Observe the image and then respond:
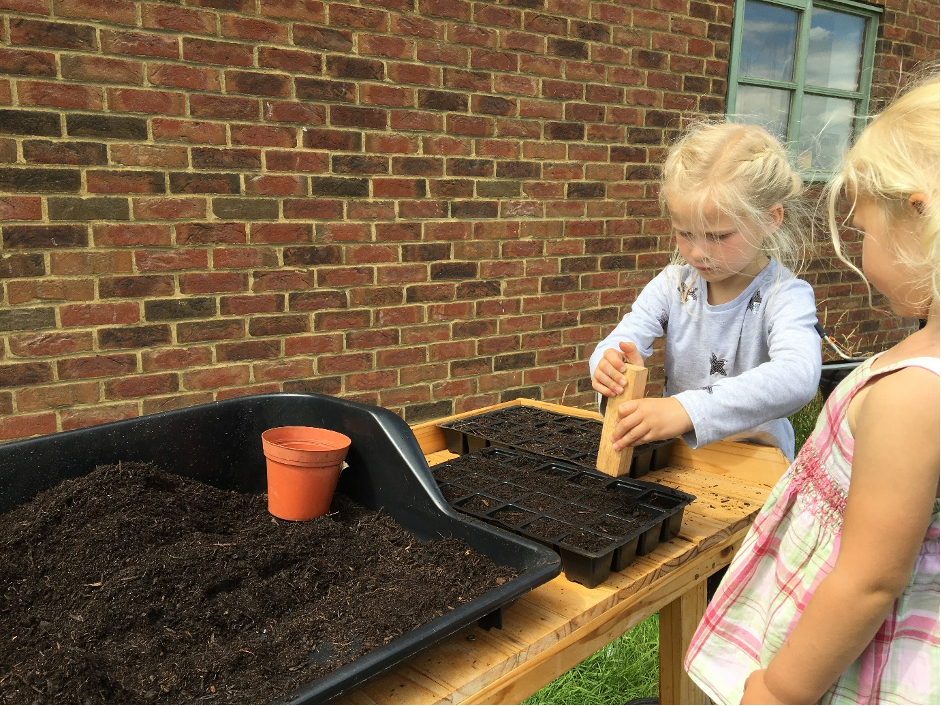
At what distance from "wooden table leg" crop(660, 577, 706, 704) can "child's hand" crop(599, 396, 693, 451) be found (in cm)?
28

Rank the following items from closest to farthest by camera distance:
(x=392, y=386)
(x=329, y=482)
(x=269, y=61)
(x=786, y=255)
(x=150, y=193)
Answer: (x=329, y=482)
(x=786, y=255)
(x=150, y=193)
(x=269, y=61)
(x=392, y=386)

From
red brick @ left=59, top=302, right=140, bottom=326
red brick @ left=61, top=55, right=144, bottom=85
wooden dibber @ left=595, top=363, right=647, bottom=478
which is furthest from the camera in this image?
red brick @ left=59, top=302, right=140, bottom=326

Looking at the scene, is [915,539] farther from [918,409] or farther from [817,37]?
[817,37]

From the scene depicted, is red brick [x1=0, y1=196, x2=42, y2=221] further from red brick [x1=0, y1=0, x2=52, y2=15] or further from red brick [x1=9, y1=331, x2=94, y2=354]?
red brick [x1=0, y1=0, x2=52, y2=15]

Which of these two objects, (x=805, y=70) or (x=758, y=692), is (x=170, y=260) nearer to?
(x=758, y=692)

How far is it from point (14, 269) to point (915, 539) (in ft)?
8.55

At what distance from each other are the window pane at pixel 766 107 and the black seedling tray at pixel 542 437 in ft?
11.6

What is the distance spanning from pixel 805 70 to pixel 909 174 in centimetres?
499

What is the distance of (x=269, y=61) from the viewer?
278 cm

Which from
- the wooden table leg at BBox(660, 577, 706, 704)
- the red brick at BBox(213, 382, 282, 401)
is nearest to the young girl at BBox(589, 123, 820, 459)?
the wooden table leg at BBox(660, 577, 706, 704)

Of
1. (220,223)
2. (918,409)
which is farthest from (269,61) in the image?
(918,409)

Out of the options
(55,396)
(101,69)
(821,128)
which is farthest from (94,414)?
(821,128)

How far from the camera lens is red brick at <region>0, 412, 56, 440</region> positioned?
2.45 meters

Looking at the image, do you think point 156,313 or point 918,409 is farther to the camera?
point 156,313
